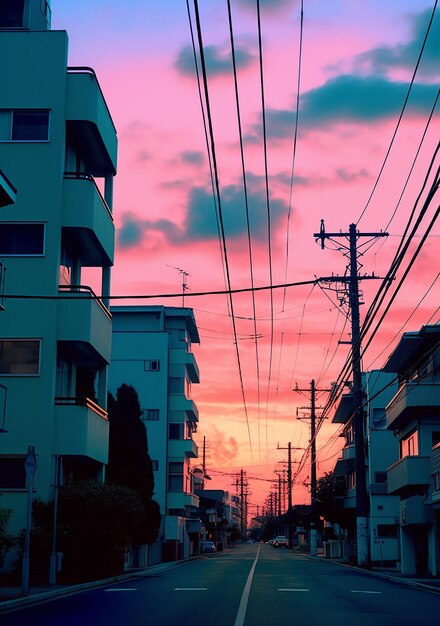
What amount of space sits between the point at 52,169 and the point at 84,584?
1339cm

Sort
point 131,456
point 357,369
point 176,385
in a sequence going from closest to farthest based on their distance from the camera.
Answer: point 357,369, point 131,456, point 176,385

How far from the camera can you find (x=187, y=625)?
Answer: 14.3 meters

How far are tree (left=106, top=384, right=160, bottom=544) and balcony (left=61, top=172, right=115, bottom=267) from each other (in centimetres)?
1471

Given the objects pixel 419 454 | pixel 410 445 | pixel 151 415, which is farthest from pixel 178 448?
pixel 419 454

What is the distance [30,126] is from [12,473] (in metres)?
11.5

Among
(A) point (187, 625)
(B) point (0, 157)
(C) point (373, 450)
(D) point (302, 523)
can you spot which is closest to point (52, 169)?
(B) point (0, 157)

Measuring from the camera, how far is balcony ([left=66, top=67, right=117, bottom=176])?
30609 millimetres

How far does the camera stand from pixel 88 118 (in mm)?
30500

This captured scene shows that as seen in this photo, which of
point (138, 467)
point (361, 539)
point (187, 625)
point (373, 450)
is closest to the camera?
point (187, 625)

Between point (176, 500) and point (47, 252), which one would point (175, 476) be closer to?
point (176, 500)

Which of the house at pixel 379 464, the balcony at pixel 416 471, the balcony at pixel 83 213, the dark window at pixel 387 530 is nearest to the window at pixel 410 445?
the balcony at pixel 416 471

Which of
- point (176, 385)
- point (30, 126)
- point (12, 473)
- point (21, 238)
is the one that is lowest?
point (12, 473)

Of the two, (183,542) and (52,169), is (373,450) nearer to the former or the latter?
(183,542)

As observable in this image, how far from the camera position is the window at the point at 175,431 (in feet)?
226
